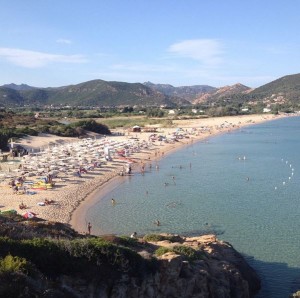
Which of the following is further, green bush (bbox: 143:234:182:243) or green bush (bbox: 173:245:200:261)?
green bush (bbox: 143:234:182:243)

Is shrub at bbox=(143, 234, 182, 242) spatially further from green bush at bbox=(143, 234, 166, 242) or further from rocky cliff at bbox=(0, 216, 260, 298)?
rocky cliff at bbox=(0, 216, 260, 298)

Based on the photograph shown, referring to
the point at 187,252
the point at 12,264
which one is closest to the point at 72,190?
the point at 187,252

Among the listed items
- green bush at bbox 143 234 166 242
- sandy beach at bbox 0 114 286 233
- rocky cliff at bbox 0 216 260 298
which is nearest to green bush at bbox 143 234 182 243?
green bush at bbox 143 234 166 242

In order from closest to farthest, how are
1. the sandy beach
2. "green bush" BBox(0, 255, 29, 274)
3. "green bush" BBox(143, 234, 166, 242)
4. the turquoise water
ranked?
1. "green bush" BBox(0, 255, 29, 274)
2. "green bush" BBox(143, 234, 166, 242)
3. the turquoise water
4. the sandy beach

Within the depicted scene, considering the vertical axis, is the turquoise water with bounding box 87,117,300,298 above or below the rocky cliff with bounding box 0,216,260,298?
below

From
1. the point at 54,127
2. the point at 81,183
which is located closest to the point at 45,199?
the point at 81,183

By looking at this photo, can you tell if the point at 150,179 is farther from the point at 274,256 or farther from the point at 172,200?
the point at 274,256

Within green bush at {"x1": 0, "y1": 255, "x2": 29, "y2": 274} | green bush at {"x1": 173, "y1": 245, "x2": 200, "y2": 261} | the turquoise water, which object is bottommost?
the turquoise water

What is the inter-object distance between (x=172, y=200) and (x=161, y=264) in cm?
1904

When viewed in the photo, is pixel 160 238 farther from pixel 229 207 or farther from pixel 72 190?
pixel 72 190

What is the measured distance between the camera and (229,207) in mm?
29656

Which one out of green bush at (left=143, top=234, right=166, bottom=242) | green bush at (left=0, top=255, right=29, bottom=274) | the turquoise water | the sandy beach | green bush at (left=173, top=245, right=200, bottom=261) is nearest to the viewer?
green bush at (left=0, top=255, right=29, bottom=274)

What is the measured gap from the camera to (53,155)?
47.7 metres

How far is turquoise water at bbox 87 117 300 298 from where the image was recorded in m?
20.7
